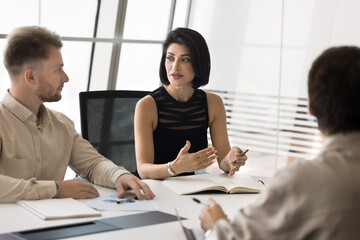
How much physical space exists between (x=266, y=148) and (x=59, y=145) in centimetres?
342

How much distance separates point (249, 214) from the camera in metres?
1.53

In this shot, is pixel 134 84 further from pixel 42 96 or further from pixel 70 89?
pixel 42 96

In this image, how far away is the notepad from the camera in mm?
2134

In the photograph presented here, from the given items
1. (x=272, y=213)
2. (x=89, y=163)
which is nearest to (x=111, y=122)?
(x=89, y=163)

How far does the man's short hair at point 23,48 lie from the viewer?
8.47 feet

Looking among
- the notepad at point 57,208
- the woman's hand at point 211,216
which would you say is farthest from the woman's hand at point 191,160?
the woman's hand at point 211,216

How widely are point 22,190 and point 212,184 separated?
35.9 inches

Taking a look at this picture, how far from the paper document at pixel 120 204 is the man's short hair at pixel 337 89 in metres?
1.04

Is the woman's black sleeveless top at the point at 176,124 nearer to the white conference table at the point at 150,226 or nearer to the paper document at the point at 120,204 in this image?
the white conference table at the point at 150,226

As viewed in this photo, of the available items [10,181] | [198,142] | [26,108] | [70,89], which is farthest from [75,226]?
[70,89]

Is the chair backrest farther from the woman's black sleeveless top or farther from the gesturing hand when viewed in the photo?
the gesturing hand

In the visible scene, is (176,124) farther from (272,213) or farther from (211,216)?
(272,213)

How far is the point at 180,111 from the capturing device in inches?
132

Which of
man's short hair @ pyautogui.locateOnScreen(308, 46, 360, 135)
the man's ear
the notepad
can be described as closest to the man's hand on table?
the notepad
